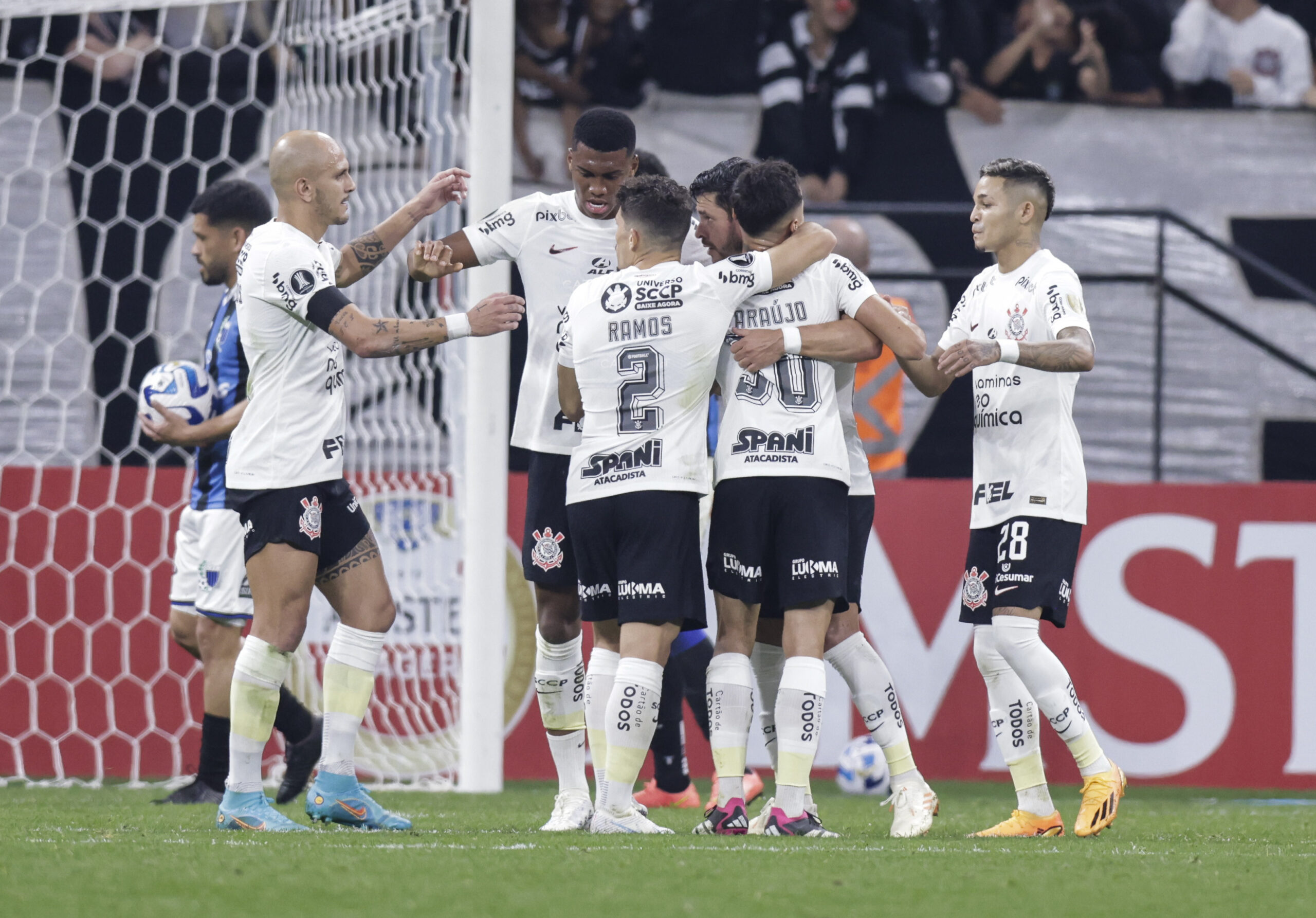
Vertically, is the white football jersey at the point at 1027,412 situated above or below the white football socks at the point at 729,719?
above

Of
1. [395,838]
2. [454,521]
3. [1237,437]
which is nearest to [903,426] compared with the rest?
[1237,437]

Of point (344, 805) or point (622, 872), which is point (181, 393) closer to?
point (344, 805)

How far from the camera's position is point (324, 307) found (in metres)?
4.55

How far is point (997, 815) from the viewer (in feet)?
19.8

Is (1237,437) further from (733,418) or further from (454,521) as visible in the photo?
(733,418)

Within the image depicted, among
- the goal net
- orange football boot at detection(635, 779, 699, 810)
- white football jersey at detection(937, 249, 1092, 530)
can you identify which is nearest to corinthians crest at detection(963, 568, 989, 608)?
white football jersey at detection(937, 249, 1092, 530)

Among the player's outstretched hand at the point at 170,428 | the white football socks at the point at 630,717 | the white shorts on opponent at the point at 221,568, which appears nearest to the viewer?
the white football socks at the point at 630,717

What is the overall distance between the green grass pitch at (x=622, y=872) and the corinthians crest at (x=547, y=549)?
2.65ft

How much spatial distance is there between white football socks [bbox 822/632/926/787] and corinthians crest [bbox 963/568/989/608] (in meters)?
0.35

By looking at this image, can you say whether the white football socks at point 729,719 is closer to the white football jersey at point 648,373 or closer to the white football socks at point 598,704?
the white football socks at point 598,704

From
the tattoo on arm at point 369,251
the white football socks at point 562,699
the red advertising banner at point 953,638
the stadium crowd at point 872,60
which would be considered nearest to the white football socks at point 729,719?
the white football socks at point 562,699

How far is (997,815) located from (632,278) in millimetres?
2711

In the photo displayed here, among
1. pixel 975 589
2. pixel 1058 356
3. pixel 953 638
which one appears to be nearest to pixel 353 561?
pixel 975 589

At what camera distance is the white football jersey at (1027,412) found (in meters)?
4.98
